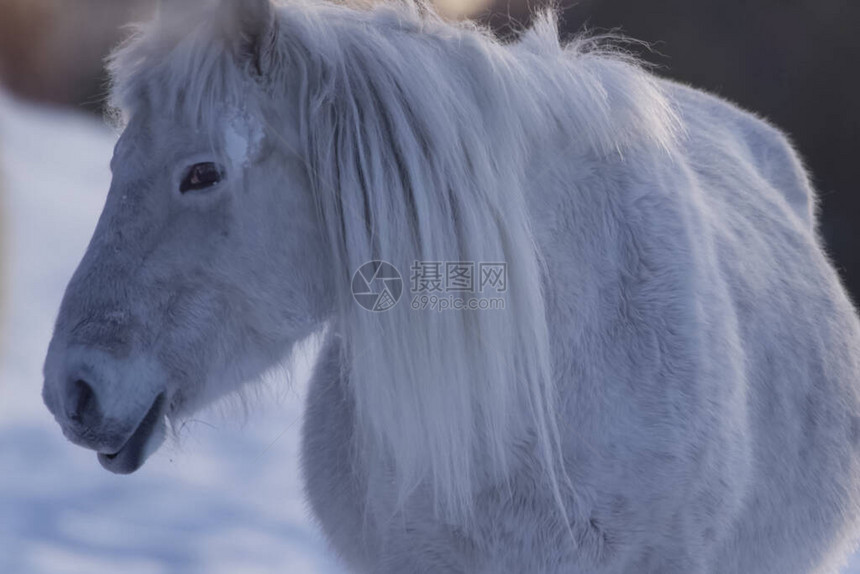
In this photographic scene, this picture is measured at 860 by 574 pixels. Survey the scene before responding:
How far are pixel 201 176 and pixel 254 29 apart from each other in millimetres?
232

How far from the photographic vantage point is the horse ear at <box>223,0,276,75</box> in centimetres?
146

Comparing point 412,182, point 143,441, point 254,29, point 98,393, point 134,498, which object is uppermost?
point 254,29

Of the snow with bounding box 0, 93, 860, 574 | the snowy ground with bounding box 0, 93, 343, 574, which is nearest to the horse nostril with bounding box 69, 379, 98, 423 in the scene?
the snow with bounding box 0, 93, 860, 574

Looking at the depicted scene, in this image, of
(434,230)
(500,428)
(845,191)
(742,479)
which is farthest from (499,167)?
(845,191)

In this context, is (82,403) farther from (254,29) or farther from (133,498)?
(133,498)

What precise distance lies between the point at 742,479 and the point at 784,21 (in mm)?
7939

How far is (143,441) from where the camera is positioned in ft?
5.01

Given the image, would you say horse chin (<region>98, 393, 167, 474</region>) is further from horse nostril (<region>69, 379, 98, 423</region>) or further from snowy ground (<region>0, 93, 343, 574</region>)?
snowy ground (<region>0, 93, 343, 574</region>)

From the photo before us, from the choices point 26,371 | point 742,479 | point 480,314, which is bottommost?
point 26,371

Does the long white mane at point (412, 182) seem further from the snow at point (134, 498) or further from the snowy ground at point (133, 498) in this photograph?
the snowy ground at point (133, 498)

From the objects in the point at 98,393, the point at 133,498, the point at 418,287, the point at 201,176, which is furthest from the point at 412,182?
the point at 133,498

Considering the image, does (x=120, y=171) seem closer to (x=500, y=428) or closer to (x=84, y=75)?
(x=500, y=428)

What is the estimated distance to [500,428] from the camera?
63.1 inches

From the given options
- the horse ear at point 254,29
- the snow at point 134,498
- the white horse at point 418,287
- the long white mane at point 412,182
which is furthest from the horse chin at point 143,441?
the snow at point 134,498
